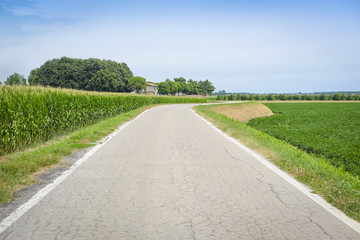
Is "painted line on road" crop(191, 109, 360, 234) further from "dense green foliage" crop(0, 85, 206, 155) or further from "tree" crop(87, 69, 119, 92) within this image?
"tree" crop(87, 69, 119, 92)

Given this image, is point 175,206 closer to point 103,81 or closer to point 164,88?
point 103,81

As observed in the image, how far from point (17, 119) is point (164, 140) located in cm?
477

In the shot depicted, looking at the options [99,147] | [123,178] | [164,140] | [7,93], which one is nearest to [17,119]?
[7,93]

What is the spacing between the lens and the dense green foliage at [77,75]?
79.9m

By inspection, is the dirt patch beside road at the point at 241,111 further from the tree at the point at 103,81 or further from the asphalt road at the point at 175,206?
the tree at the point at 103,81

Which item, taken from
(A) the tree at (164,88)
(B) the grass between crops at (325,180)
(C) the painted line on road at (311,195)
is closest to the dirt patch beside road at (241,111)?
(B) the grass between crops at (325,180)

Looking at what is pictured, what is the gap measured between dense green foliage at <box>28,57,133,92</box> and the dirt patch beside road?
4746 centimetres

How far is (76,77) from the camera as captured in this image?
8144cm

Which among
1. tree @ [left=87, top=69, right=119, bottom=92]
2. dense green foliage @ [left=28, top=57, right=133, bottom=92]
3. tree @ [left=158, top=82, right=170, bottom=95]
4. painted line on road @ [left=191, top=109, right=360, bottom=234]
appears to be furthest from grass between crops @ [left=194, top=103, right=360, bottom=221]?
tree @ [left=158, top=82, right=170, bottom=95]

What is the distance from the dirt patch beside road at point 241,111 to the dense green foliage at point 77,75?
47.5 metres

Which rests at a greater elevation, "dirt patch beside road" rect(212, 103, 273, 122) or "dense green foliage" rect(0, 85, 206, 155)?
"dense green foliage" rect(0, 85, 206, 155)

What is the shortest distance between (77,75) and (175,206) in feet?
276

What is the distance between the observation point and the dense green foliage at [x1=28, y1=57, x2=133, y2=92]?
262 feet

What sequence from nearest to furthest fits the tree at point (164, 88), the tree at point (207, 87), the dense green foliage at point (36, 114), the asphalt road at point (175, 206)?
the asphalt road at point (175, 206) < the dense green foliage at point (36, 114) < the tree at point (164, 88) < the tree at point (207, 87)
